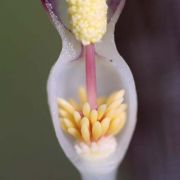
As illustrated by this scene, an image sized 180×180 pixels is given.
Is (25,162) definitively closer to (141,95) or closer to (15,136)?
(15,136)

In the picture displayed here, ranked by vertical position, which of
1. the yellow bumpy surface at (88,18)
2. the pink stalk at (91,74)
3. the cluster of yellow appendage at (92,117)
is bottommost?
the cluster of yellow appendage at (92,117)

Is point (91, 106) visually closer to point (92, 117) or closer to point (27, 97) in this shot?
point (92, 117)

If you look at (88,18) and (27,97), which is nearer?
(88,18)

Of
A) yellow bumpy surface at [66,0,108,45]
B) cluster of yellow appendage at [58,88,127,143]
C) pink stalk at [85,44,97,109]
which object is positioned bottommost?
cluster of yellow appendage at [58,88,127,143]

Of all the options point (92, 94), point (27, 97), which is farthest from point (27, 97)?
point (92, 94)

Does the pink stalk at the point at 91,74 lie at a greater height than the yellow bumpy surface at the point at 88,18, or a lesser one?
lesser

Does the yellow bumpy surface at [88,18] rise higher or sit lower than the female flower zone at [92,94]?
higher
